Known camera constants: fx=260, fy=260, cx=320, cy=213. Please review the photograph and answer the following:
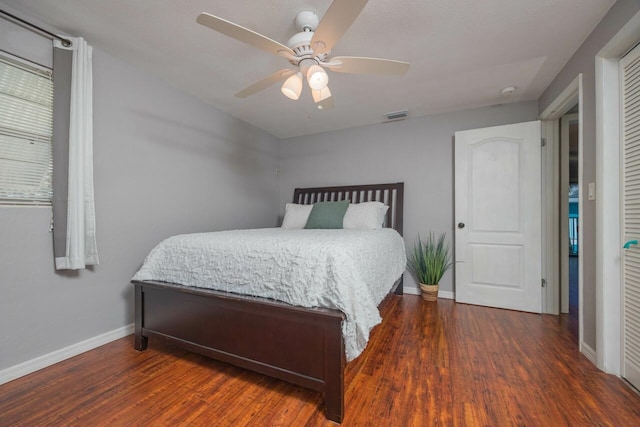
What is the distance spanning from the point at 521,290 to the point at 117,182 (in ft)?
13.2

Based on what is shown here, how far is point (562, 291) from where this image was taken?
2695mm

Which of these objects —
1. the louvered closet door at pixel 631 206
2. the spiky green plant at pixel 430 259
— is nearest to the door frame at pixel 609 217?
the louvered closet door at pixel 631 206

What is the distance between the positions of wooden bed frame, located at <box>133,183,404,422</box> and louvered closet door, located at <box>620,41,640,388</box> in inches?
67.6

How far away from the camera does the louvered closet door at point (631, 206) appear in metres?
1.49

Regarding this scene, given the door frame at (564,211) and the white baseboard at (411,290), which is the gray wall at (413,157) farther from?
the door frame at (564,211)

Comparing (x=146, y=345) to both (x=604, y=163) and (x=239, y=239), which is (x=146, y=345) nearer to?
(x=239, y=239)

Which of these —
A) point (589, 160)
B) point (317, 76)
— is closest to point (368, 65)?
point (317, 76)

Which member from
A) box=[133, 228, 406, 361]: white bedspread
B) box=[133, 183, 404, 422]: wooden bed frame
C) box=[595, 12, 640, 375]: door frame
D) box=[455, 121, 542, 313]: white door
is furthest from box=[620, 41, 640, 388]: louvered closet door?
box=[133, 183, 404, 422]: wooden bed frame

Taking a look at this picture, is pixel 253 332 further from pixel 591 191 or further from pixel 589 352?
pixel 591 191

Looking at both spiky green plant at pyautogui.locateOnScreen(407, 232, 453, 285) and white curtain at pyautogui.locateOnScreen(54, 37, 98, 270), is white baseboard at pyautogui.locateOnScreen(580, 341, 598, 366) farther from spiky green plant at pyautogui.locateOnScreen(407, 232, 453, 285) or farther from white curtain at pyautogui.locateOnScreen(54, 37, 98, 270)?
white curtain at pyautogui.locateOnScreen(54, 37, 98, 270)

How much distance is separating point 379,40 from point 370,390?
7.62 ft

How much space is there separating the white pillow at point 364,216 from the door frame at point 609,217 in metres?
1.77

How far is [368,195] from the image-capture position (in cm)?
361

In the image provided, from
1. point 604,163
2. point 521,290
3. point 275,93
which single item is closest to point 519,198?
point 521,290
